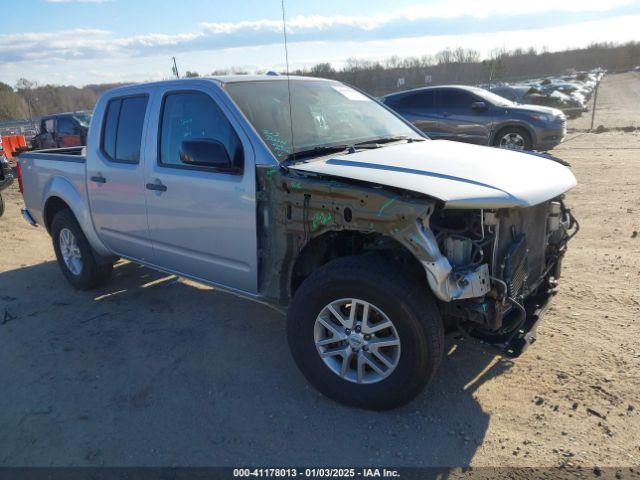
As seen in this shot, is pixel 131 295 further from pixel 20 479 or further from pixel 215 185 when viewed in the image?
pixel 20 479

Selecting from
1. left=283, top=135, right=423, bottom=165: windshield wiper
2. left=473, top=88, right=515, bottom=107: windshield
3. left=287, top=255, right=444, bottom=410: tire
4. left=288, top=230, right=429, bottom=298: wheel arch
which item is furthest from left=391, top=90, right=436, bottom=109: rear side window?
left=287, top=255, right=444, bottom=410: tire

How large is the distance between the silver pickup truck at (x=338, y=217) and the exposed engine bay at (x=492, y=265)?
10 mm

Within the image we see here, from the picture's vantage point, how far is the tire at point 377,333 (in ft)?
9.37

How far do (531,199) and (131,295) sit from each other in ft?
13.3

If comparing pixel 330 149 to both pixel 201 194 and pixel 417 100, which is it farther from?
pixel 417 100

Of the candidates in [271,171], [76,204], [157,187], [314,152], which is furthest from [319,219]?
[76,204]

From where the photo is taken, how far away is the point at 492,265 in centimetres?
291

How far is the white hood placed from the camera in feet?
9.00

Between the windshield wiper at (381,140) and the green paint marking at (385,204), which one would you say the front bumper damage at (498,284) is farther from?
the windshield wiper at (381,140)

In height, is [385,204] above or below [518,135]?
above

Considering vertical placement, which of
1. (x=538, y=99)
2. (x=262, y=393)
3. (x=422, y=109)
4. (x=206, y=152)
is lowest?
(x=262, y=393)

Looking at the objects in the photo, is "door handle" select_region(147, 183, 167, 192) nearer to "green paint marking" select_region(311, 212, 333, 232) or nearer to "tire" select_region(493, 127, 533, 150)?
"green paint marking" select_region(311, 212, 333, 232)

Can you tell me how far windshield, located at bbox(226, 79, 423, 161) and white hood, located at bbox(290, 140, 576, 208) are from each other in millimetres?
352

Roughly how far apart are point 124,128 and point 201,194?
131 cm
